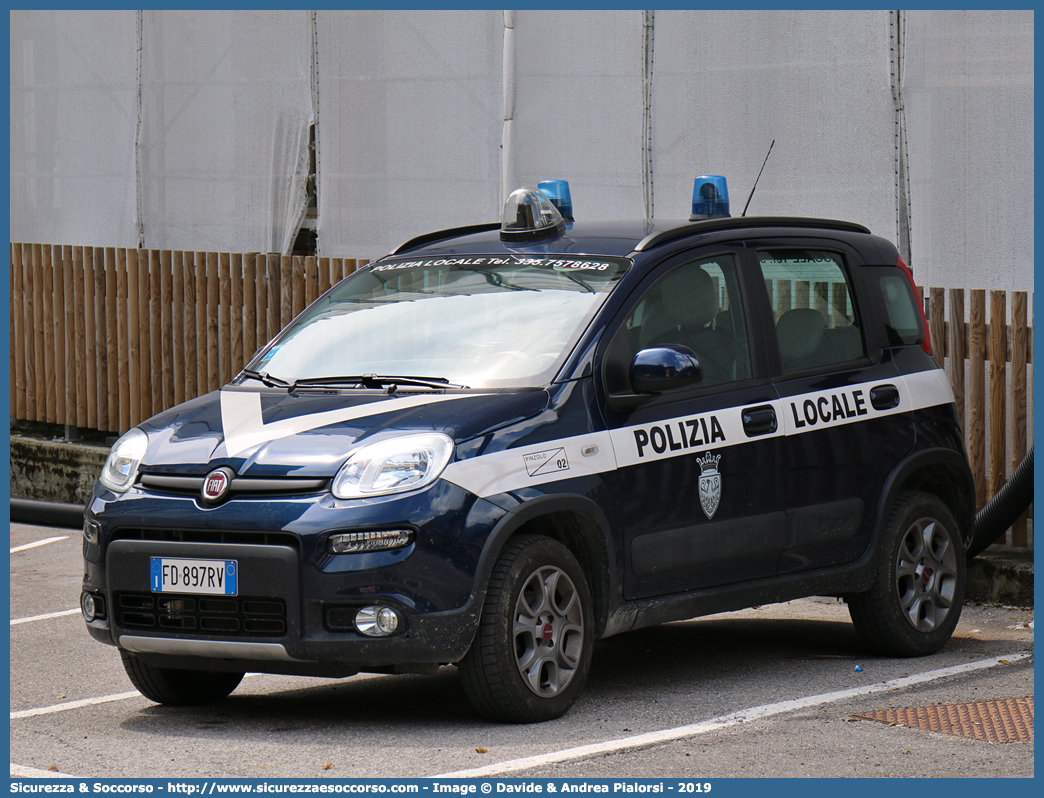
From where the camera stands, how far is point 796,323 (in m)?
7.07

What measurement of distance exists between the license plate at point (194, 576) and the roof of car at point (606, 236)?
6.57 feet

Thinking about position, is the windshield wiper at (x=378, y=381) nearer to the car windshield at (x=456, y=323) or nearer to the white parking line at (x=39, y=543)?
the car windshield at (x=456, y=323)

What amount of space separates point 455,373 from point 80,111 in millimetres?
11165

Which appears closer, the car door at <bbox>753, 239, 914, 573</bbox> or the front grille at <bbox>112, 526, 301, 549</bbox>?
the front grille at <bbox>112, 526, 301, 549</bbox>

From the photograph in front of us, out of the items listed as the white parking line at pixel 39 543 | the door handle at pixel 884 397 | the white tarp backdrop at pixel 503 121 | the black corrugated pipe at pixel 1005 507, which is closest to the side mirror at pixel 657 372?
the door handle at pixel 884 397

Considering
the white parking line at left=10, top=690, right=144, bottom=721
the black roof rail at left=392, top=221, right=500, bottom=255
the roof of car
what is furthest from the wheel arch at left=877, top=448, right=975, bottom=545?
the white parking line at left=10, top=690, right=144, bottom=721

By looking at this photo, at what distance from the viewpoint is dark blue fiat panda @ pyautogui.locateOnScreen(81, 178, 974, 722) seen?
18.3ft

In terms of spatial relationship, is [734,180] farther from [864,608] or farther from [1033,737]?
[1033,737]

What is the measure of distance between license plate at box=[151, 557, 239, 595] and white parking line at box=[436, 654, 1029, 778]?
109cm

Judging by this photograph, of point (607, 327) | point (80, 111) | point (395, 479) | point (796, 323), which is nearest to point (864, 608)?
point (796, 323)

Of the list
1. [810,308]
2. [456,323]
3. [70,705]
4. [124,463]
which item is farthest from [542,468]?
[70,705]

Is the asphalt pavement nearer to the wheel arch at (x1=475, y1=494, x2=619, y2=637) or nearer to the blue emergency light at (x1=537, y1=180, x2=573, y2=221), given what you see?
the wheel arch at (x1=475, y1=494, x2=619, y2=637)

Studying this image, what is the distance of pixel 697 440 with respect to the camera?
6.44 metres

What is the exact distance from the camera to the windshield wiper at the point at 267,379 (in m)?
6.55
